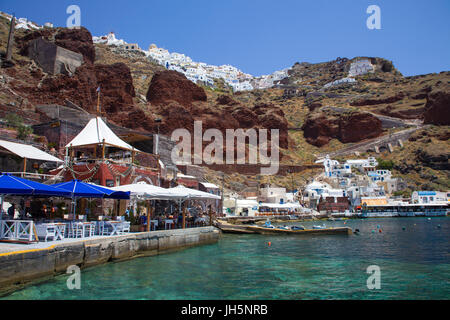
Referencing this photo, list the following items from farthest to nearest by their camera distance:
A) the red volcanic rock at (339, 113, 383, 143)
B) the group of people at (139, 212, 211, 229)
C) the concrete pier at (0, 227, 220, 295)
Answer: the red volcanic rock at (339, 113, 383, 143), the group of people at (139, 212, 211, 229), the concrete pier at (0, 227, 220, 295)

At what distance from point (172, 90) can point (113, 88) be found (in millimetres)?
19208

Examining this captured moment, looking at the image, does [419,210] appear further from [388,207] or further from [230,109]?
[230,109]

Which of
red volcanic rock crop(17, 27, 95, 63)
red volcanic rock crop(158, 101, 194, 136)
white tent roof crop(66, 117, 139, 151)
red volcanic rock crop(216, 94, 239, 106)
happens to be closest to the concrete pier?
white tent roof crop(66, 117, 139, 151)

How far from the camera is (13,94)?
38125 mm

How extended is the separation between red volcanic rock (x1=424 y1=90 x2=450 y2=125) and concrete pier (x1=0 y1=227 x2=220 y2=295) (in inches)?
4312

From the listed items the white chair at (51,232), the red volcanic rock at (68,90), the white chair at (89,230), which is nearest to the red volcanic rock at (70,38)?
the red volcanic rock at (68,90)

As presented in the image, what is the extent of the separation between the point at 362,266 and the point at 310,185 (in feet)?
195

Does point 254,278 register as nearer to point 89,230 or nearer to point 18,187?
point 89,230

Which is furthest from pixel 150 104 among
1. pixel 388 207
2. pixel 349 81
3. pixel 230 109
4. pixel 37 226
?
pixel 349 81

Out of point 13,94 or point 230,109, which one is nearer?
point 13,94

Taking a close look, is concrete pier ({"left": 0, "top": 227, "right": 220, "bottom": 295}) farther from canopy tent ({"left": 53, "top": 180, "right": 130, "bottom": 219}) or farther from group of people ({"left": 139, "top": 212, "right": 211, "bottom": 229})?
canopy tent ({"left": 53, "top": 180, "right": 130, "bottom": 219})

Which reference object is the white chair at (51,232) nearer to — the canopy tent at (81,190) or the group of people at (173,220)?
the canopy tent at (81,190)

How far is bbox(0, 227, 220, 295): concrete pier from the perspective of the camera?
8.94 metres

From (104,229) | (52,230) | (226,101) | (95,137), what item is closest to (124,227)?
(104,229)
